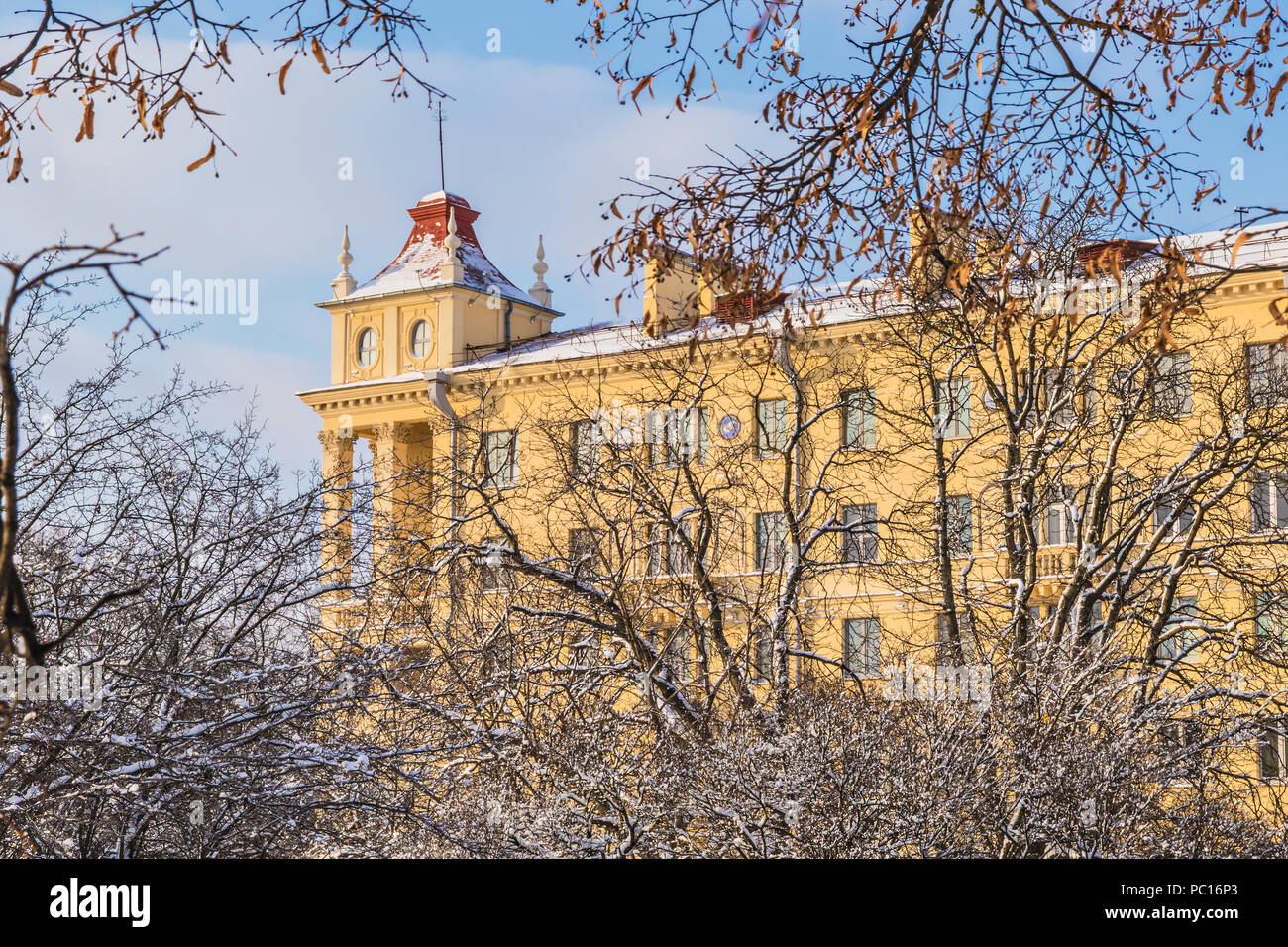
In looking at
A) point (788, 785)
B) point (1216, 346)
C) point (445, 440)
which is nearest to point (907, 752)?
point (788, 785)

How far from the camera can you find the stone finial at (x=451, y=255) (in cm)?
4603

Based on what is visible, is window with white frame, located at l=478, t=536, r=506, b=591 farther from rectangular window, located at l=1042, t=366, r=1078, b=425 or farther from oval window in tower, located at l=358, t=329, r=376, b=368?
oval window in tower, located at l=358, t=329, r=376, b=368

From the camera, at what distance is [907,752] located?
12.0 m

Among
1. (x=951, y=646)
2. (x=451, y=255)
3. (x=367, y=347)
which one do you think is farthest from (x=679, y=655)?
(x=367, y=347)

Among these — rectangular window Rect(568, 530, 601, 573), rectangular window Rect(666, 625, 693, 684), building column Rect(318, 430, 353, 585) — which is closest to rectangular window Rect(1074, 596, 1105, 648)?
rectangular window Rect(666, 625, 693, 684)

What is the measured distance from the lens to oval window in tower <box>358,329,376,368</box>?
47.7m

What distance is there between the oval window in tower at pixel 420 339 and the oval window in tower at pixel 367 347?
1.44 m

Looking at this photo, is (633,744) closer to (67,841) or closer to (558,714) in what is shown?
(558,714)

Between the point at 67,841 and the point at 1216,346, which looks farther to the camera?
the point at 1216,346

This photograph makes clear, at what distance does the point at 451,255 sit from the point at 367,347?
3737mm

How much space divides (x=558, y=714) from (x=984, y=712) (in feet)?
13.4

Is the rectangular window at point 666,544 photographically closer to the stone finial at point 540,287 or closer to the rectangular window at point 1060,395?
the rectangular window at point 1060,395

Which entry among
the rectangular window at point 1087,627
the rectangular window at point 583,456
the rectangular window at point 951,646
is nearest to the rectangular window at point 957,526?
the rectangular window at point 951,646
